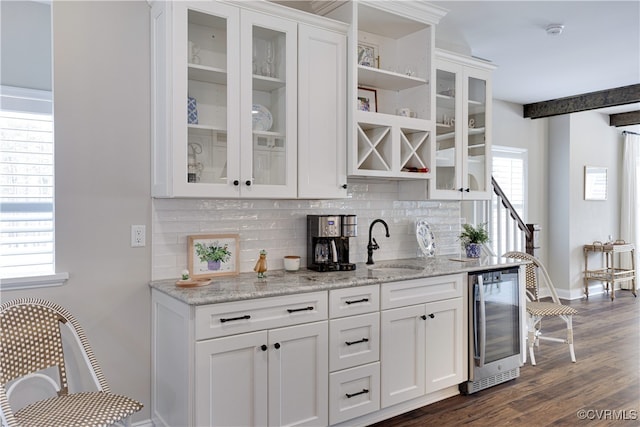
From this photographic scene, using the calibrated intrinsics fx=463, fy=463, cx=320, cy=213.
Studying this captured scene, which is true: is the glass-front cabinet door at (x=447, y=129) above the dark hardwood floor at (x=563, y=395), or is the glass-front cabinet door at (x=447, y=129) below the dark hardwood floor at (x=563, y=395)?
above

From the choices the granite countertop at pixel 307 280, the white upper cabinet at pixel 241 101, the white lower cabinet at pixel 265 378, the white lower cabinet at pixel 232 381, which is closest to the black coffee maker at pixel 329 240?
the granite countertop at pixel 307 280

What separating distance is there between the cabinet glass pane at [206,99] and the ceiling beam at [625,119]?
659 cm

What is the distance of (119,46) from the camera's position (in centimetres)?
248

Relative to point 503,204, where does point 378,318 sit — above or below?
below

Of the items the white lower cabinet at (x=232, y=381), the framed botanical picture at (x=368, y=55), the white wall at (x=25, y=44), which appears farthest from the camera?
the framed botanical picture at (x=368, y=55)

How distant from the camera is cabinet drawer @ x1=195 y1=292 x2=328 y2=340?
2139mm

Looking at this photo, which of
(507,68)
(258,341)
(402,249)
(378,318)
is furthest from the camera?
(507,68)

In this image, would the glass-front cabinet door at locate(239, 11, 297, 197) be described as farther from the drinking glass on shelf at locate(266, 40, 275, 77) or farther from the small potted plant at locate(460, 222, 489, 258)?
the small potted plant at locate(460, 222, 489, 258)

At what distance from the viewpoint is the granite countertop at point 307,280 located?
2.22 m

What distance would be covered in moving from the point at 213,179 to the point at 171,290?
2.01ft

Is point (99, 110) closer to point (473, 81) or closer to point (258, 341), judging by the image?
point (258, 341)

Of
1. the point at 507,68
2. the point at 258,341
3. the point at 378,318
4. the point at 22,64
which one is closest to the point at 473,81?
the point at 507,68

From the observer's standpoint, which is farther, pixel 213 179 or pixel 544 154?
pixel 544 154

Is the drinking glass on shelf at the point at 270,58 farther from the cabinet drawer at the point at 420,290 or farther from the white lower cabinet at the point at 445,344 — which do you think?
the white lower cabinet at the point at 445,344
